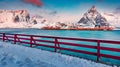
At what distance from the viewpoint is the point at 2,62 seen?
1035 cm

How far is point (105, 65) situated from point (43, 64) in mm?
2952

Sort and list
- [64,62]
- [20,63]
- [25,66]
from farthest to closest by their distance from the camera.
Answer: [64,62]
[20,63]
[25,66]

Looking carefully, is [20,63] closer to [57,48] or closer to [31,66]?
[31,66]

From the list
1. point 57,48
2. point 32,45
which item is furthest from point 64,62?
point 32,45

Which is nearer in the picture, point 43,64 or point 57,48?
point 43,64

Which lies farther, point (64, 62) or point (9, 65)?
point (64, 62)

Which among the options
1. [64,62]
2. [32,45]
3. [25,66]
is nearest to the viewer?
[25,66]

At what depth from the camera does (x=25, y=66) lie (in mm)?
9570

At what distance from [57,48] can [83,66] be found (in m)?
5.10

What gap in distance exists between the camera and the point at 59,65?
32.9 feet

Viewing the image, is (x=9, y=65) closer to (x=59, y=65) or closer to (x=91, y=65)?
(x=59, y=65)

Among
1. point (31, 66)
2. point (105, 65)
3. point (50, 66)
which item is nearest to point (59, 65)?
point (50, 66)

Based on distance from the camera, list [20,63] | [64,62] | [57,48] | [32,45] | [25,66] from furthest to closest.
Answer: [32,45] < [57,48] < [64,62] < [20,63] < [25,66]

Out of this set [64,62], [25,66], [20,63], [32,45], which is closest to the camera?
[25,66]
